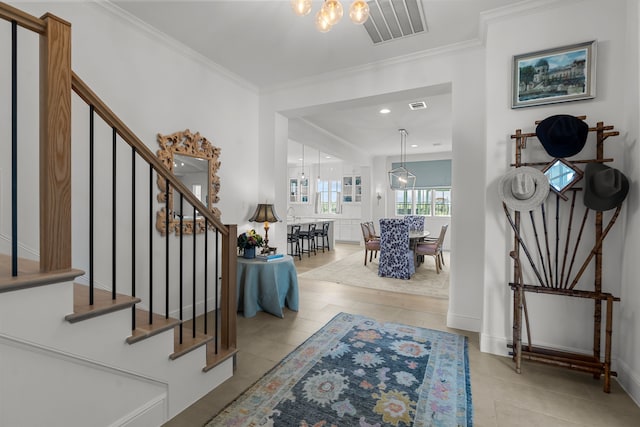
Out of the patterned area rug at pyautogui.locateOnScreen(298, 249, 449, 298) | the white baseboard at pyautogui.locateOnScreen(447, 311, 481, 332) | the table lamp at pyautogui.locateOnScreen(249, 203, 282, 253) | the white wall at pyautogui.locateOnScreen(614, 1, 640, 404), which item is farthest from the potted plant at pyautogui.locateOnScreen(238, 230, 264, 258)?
the white wall at pyautogui.locateOnScreen(614, 1, 640, 404)

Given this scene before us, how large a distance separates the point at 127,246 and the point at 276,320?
1645 mm

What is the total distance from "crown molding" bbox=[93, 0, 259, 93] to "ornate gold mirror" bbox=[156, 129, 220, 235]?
0.84 metres

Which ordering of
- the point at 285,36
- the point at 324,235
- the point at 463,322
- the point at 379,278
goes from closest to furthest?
the point at 285,36 < the point at 463,322 < the point at 379,278 < the point at 324,235

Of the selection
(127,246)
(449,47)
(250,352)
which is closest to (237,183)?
(127,246)

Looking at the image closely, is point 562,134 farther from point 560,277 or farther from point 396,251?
point 396,251

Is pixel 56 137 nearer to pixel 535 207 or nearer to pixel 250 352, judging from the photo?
pixel 250 352

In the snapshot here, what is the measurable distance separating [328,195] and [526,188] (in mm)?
8631

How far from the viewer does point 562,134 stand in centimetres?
224

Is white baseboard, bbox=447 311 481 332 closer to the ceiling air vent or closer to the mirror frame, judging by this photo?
the mirror frame

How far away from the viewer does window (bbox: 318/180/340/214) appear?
1070 cm

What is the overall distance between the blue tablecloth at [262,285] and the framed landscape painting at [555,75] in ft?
9.07

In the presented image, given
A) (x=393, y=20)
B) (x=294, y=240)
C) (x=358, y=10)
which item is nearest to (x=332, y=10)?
(x=358, y=10)

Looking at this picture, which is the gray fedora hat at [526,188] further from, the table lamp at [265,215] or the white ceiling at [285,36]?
the table lamp at [265,215]

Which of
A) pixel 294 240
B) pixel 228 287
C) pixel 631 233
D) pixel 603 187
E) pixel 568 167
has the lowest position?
pixel 294 240
